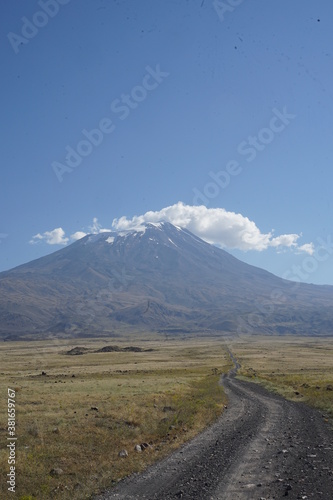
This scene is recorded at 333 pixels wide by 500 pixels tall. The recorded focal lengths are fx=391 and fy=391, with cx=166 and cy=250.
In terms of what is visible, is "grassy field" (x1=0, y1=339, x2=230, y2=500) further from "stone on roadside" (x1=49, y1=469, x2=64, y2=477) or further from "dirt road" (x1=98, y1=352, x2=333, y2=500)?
"dirt road" (x1=98, y1=352, x2=333, y2=500)

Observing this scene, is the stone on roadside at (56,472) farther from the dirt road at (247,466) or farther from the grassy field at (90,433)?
the dirt road at (247,466)

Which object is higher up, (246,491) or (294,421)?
(246,491)

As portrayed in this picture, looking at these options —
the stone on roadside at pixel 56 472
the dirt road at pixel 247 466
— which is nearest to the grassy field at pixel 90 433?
the stone on roadside at pixel 56 472

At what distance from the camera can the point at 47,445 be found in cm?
1858

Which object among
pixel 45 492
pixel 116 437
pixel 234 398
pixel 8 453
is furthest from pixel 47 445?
pixel 234 398

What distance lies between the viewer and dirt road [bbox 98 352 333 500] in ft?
40.5

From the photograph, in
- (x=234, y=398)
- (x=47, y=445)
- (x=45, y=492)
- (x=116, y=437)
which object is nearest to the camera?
(x=45, y=492)

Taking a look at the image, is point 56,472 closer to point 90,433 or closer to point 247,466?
point 90,433

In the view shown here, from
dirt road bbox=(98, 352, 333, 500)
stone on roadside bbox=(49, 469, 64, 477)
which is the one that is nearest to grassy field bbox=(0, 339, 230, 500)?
stone on roadside bbox=(49, 469, 64, 477)

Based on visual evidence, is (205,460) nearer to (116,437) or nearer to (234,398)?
(116,437)

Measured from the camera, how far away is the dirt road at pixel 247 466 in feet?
40.5

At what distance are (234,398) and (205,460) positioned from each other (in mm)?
20695

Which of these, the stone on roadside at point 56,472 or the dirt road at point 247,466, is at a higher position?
the stone on roadside at point 56,472

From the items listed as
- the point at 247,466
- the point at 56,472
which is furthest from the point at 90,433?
the point at 247,466
